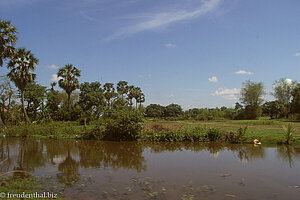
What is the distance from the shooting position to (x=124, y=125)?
16.2 meters

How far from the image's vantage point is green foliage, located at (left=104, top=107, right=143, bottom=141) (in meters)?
15.9

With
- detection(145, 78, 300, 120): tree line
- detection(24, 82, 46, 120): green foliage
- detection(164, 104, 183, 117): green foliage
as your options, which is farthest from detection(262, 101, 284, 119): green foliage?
detection(24, 82, 46, 120): green foliage

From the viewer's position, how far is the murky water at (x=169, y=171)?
6152 mm

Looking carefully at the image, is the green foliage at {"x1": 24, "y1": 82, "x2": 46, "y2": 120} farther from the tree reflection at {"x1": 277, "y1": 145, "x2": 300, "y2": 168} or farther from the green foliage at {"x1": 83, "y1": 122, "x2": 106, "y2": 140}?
the tree reflection at {"x1": 277, "y1": 145, "x2": 300, "y2": 168}

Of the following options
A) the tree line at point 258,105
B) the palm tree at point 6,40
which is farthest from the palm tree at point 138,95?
the palm tree at point 6,40

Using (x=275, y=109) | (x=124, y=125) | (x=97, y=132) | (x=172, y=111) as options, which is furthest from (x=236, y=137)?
(x=172, y=111)

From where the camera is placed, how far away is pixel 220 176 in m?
7.71

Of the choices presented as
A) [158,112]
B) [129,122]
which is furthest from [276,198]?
[158,112]

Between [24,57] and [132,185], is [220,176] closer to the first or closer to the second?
[132,185]

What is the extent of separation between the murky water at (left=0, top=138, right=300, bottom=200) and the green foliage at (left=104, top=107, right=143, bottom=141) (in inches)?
113

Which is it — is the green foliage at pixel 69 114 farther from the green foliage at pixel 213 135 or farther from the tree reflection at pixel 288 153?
the tree reflection at pixel 288 153

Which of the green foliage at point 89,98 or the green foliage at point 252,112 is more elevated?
the green foliage at point 89,98

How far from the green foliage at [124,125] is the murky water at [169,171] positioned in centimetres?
286

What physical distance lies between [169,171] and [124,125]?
8.19 m
